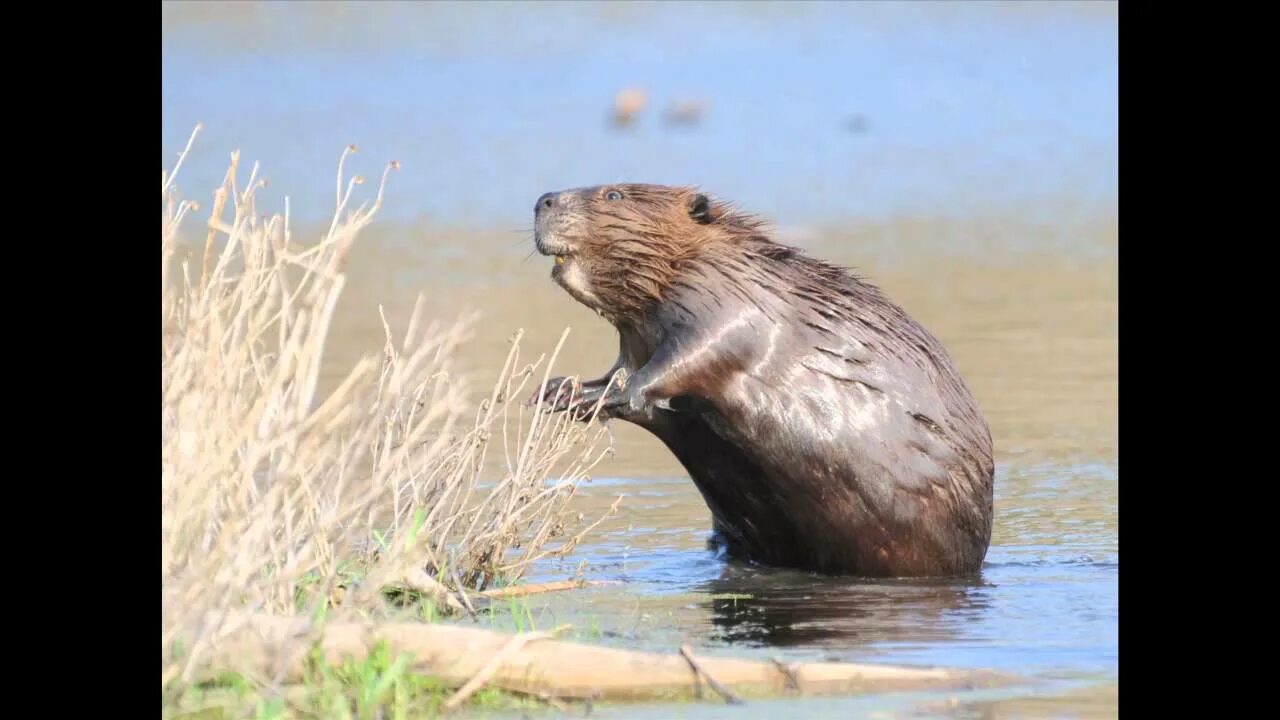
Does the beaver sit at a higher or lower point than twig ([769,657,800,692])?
higher

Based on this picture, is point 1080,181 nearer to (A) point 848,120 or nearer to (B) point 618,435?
(A) point 848,120

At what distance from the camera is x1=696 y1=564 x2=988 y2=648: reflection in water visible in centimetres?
622

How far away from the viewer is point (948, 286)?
15.9 meters

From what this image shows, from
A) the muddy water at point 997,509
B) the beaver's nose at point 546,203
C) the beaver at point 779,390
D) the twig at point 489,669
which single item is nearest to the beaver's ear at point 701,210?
the beaver at point 779,390

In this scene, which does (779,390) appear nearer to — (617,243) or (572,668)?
(617,243)

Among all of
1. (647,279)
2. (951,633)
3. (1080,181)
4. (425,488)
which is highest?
(1080,181)

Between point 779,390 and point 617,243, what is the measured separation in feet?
2.30

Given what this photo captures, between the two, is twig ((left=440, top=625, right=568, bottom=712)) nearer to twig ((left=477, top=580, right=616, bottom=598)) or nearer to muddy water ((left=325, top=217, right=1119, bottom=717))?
muddy water ((left=325, top=217, right=1119, bottom=717))

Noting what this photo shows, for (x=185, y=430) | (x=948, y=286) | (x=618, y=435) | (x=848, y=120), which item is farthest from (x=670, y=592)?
(x=848, y=120)

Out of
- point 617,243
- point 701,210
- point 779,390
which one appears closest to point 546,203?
point 617,243

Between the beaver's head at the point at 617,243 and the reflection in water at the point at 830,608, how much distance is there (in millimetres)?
953

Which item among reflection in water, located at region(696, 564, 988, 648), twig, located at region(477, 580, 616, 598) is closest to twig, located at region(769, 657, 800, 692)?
reflection in water, located at region(696, 564, 988, 648)

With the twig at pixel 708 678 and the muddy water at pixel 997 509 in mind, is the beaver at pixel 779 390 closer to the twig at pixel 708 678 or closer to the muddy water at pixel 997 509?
the muddy water at pixel 997 509

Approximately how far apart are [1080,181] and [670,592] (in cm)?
1472
